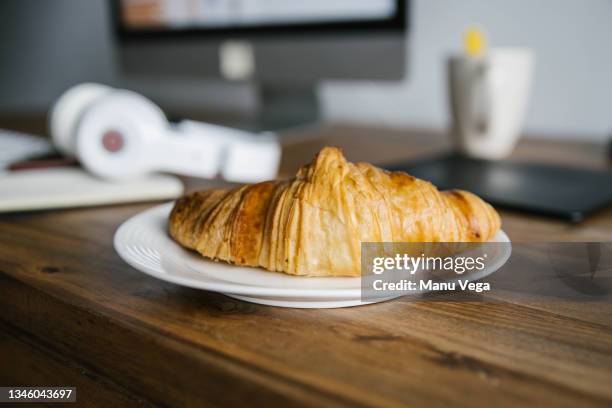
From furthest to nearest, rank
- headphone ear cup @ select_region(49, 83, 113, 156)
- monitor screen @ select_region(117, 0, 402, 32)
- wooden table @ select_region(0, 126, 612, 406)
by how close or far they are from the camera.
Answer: monitor screen @ select_region(117, 0, 402, 32)
headphone ear cup @ select_region(49, 83, 113, 156)
wooden table @ select_region(0, 126, 612, 406)

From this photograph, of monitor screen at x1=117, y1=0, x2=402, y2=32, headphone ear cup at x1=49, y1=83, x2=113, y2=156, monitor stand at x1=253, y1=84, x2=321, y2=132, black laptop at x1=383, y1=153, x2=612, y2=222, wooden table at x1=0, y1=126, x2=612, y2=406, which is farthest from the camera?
monitor stand at x1=253, y1=84, x2=321, y2=132

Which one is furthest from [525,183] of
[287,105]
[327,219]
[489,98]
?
[287,105]

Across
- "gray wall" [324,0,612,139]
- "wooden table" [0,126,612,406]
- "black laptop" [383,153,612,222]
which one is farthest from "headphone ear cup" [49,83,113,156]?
"gray wall" [324,0,612,139]

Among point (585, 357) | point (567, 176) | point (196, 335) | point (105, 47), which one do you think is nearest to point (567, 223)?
point (567, 176)

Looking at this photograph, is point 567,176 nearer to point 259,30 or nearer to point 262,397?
point 262,397

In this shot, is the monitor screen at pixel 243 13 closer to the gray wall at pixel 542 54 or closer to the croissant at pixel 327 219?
the gray wall at pixel 542 54

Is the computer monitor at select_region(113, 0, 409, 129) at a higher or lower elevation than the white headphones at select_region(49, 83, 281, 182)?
higher

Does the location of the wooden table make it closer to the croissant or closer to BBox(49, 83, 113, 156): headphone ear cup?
the croissant
